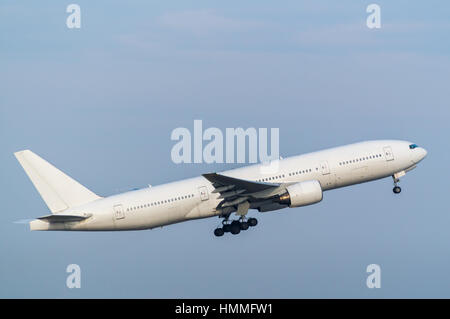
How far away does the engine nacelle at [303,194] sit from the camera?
5062 centimetres

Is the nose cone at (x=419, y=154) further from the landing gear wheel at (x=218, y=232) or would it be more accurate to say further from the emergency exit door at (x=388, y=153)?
the landing gear wheel at (x=218, y=232)

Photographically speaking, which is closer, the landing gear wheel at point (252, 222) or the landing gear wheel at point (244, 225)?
the landing gear wheel at point (244, 225)

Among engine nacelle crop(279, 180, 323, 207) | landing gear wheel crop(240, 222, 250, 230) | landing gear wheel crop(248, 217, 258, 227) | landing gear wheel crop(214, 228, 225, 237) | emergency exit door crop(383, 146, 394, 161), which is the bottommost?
landing gear wheel crop(214, 228, 225, 237)

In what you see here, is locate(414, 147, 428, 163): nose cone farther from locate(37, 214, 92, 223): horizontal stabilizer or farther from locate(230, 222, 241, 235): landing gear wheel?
locate(37, 214, 92, 223): horizontal stabilizer

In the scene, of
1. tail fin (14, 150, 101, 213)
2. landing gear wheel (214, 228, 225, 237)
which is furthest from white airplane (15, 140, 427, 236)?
landing gear wheel (214, 228, 225, 237)

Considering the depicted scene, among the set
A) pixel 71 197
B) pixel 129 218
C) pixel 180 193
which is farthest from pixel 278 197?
pixel 71 197

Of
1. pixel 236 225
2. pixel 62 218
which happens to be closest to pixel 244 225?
pixel 236 225

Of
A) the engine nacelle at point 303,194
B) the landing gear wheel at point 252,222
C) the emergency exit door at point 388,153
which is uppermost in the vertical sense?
the emergency exit door at point 388,153

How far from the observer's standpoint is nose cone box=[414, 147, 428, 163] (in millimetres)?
55375

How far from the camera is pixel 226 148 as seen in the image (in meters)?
48.9

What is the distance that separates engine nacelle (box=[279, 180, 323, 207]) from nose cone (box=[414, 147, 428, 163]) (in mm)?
9347

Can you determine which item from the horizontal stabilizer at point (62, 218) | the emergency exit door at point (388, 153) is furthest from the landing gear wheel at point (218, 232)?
the emergency exit door at point (388, 153)

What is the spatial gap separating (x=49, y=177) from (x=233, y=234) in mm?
14442

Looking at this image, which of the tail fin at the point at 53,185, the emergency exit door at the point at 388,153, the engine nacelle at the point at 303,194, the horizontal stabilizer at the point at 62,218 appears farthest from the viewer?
the emergency exit door at the point at 388,153
